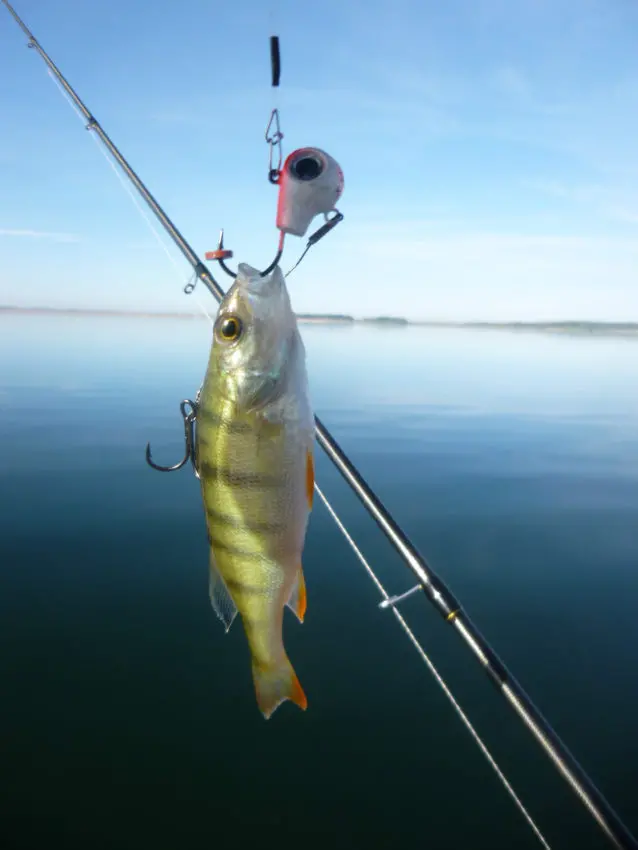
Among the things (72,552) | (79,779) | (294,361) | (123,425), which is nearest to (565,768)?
(294,361)

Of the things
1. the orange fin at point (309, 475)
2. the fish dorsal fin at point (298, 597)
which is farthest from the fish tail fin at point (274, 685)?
the orange fin at point (309, 475)

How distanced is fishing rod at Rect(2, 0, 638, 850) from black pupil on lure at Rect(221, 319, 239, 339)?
38 cm

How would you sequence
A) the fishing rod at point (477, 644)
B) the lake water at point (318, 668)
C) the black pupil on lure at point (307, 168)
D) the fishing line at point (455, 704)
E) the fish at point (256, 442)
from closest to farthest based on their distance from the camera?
the fish at point (256, 442), the fishing rod at point (477, 644), the black pupil on lure at point (307, 168), the fishing line at point (455, 704), the lake water at point (318, 668)

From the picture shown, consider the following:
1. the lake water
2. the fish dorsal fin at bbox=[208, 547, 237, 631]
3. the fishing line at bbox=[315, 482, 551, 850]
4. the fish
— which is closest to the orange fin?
the fish

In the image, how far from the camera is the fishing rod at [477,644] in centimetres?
213

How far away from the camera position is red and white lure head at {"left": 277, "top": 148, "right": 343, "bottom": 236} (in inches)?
87.4

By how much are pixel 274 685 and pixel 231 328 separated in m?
1.43

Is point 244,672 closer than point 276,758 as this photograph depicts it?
No

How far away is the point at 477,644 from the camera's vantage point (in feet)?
8.89

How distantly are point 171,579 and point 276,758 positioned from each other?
397cm

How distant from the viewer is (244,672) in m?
7.40

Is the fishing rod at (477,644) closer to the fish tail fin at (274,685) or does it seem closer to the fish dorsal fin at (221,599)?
the fish dorsal fin at (221,599)

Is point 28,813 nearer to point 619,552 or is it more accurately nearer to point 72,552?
point 72,552

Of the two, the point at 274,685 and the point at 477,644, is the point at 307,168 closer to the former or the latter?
the point at 274,685
